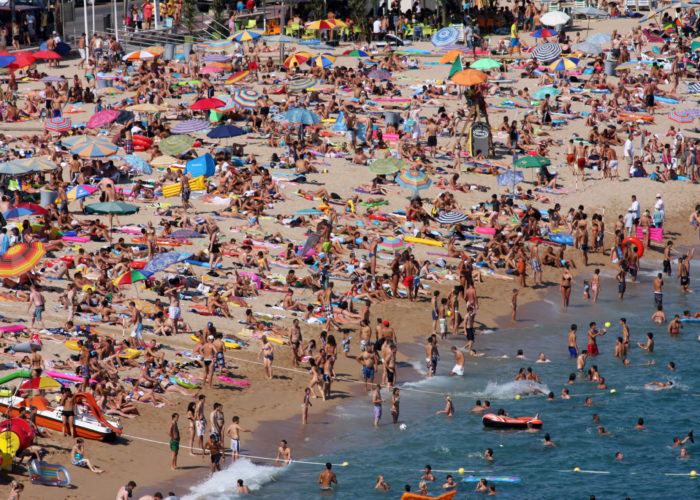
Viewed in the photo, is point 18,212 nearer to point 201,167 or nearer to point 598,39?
point 201,167

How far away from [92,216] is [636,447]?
17.7 meters

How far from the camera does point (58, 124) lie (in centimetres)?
3994

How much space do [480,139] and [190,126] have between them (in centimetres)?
1034

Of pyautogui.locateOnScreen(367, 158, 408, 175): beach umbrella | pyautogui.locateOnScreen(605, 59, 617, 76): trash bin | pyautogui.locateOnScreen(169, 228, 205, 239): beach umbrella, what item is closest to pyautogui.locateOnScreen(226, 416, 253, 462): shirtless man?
pyautogui.locateOnScreen(169, 228, 205, 239): beach umbrella

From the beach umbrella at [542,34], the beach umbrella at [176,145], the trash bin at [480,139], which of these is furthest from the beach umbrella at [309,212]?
the beach umbrella at [542,34]

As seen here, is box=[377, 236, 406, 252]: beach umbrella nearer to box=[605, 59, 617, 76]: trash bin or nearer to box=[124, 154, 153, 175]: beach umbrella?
box=[124, 154, 153, 175]: beach umbrella

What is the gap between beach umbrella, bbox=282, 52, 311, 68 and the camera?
48.3 metres

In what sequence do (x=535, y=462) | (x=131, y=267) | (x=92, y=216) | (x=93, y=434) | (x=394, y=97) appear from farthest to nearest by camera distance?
(x=394, y=97) < (x=92, y=216) < (x=131, y=267) < (x=535, y=462) < (x=93, y=434)

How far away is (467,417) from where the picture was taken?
83.0ft

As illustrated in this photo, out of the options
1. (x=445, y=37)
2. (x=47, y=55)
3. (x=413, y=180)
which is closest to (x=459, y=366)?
(x=413, y=180)

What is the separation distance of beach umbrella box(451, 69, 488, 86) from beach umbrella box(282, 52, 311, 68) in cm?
1016

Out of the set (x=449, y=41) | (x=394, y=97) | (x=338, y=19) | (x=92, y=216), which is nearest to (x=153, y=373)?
(x=92, y=216)

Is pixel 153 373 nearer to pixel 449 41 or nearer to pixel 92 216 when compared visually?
pixel 92 216

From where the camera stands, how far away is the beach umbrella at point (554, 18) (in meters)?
54.2
